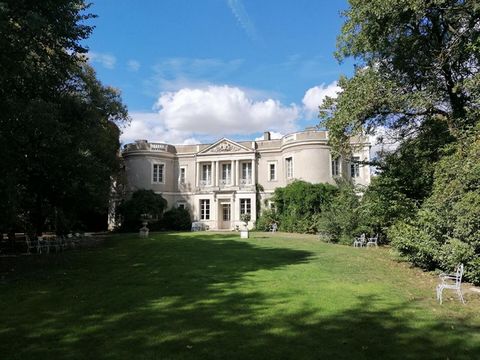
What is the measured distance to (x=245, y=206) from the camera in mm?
37312

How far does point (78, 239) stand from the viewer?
2406 centimetres

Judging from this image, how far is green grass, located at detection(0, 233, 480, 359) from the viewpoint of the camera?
209 inches

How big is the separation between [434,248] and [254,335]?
26.5 feet

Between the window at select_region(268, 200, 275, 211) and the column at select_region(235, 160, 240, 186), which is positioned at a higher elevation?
the column at select_region(235, 160, 240, 186)

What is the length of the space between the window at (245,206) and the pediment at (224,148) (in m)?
4.72

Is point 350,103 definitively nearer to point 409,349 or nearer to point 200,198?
point 409,349

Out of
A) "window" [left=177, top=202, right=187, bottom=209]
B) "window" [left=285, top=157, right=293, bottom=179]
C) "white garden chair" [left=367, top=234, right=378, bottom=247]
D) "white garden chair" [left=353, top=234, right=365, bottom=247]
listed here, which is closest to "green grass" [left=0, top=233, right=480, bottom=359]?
"white garden chair" [left=353, top=234, right=365, bottom=247]

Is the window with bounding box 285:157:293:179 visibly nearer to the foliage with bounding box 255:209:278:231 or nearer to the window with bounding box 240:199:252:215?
the foliage with bounding box 255:209:278:231

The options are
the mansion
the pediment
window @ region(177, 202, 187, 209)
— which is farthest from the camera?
window @ region(177, 202, 187, 209)

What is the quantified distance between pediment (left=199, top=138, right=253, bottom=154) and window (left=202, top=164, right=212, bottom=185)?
1.56 m

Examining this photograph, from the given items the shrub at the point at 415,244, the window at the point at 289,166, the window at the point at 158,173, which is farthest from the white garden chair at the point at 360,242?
the window at the point at 158,173

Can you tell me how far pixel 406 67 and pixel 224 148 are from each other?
Answer: 83.9ft

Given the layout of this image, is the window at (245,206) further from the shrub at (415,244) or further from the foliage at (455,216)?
the foliage at (455,216)

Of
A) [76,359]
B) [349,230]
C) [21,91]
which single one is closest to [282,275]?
[76,359]
